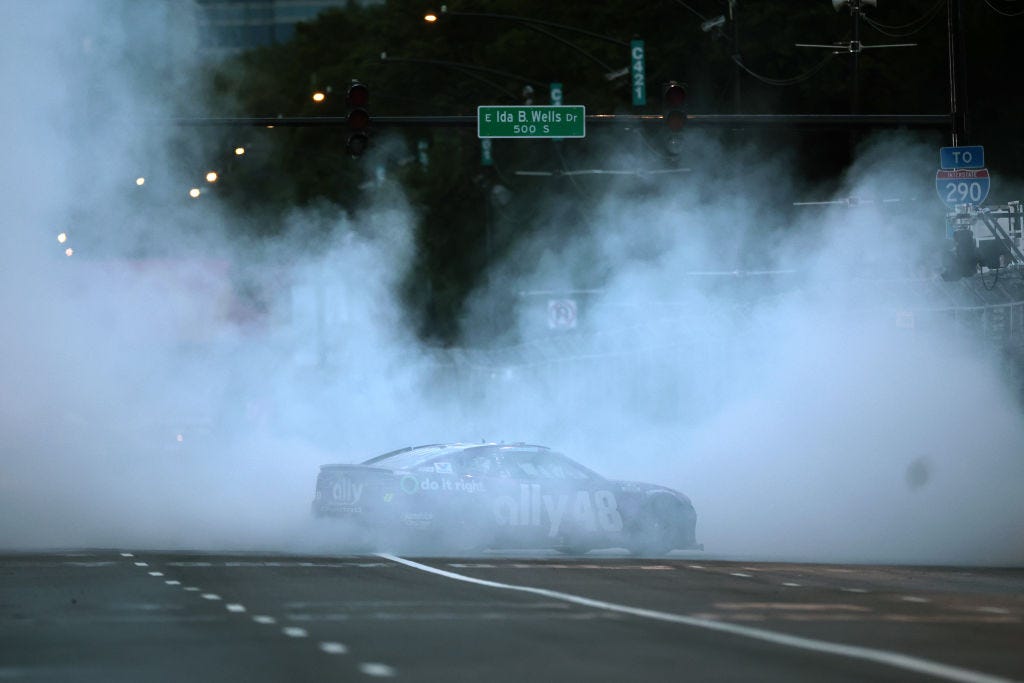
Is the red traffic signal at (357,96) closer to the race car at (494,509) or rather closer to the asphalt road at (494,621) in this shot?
the race car at (494,509)

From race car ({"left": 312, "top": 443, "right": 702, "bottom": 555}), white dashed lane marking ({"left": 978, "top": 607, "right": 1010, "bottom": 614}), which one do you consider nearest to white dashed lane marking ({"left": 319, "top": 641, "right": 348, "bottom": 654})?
white dashed lane marking ({"left": 978, "top": 607, "right": 1010, "bottom": 614})

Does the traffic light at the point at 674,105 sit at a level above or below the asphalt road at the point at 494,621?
above

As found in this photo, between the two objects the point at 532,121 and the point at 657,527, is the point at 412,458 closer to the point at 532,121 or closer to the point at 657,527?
the point at 657,527

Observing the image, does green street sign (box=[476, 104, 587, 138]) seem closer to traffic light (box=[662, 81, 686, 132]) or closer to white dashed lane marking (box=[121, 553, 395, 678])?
traffic light (box=[662, 81, 686, 132])

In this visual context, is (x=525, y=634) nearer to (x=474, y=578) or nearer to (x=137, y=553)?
(x=474, y=578)

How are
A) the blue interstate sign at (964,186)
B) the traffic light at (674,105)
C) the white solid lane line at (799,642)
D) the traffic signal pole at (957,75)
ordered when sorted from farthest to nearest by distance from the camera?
the traffic signal pole at (957,75), the traffic light at (674,105), the blue interstate sign at (964,186), the white solid lane line at (799,642)

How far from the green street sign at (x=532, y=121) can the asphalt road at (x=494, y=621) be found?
27.0ft

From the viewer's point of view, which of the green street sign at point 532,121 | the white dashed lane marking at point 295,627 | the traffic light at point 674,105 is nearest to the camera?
the white dashed lane marking at point 295,627

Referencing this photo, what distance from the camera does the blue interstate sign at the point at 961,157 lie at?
865 inches

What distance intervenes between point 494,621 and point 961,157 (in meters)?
12.9

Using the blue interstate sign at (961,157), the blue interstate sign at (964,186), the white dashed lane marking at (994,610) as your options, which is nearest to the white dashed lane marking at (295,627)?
the white dashed lane marking at (994,610)

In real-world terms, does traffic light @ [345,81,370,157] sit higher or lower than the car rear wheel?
higher

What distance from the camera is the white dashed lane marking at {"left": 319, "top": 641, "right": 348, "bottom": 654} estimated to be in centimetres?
957

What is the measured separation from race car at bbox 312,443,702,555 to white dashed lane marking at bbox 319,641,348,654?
821cm
